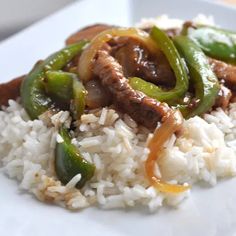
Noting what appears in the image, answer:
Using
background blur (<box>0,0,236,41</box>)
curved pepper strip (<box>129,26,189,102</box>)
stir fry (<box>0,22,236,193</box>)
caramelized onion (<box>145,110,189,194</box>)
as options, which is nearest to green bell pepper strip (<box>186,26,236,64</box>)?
stir fry (<box>0,22,236,193</box>)

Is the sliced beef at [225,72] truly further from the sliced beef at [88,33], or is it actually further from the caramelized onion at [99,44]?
the sliced beef at [88,33]

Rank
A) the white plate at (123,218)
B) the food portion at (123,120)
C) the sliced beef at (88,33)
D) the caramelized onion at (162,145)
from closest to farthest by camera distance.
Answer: the white plate at (123,218) < the caramelized onion at (162,145) < the food portion at (123,120) < the sliced beef at (88,33)

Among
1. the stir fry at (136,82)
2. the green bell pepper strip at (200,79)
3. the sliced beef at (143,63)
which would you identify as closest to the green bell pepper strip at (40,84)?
the stir fry at (136,82)

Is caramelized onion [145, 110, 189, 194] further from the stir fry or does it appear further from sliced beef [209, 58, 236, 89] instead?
sliced beef [209, 58, 236, 89]

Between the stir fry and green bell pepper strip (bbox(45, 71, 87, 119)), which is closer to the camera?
the stir fry

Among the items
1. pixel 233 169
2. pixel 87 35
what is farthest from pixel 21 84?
pixel 233 169

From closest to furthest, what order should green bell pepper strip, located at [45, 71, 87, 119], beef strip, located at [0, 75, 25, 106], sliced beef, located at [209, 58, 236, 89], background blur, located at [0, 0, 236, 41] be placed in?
green bell pepper strip, located at [45, 71, 87, 119], sliced beef, located at [209, 58, 236, 89], beef strip, located at [0, 75, 25, 106], background blur, located at [0, 0, 236, 41]

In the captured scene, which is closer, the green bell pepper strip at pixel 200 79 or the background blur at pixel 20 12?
the green bell pepper strip at pixel 200 79
